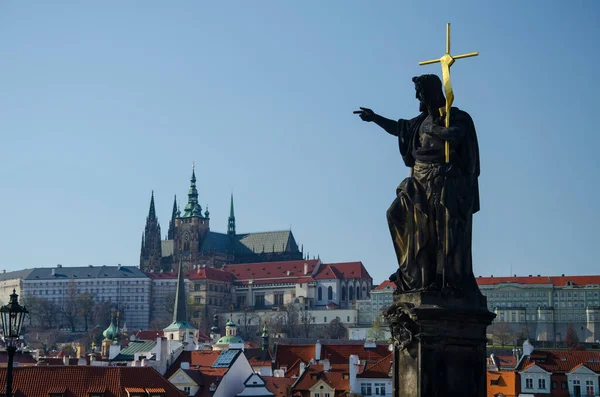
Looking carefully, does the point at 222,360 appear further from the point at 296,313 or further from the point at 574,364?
the point at 296,313

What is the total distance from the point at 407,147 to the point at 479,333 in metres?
1.82

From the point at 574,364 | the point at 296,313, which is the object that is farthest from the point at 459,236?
the point at 296,313

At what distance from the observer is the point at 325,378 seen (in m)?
58.8

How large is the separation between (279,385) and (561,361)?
1676cm

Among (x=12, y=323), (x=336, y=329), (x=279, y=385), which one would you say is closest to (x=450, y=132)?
(x=12, y=323)

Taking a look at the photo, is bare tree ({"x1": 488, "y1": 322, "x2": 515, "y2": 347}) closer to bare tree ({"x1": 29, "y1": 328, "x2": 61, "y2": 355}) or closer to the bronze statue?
bare tree ({"x1": 29, "y1": 328, "x2": 61, "y2": 355})

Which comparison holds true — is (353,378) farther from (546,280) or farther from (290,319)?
(290,319)

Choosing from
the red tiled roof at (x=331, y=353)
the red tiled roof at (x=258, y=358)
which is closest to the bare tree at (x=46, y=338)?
the red tiled roof at (x=258, y=358)

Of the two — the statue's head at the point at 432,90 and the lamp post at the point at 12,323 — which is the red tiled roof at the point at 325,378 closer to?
the lamp post at the point at 12,323

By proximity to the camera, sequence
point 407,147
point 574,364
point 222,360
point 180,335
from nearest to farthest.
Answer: point 407,147 → point 574,364 → point 222,360 → point 180,335

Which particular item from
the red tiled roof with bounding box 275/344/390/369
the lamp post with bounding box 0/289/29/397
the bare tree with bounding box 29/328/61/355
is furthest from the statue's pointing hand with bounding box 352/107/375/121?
the bare tree with bounding box 29/328/61/355

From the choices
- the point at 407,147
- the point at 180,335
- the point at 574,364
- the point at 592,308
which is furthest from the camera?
the point at 592,308

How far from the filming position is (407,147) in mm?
11070

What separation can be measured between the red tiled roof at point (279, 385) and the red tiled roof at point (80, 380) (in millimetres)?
16604
